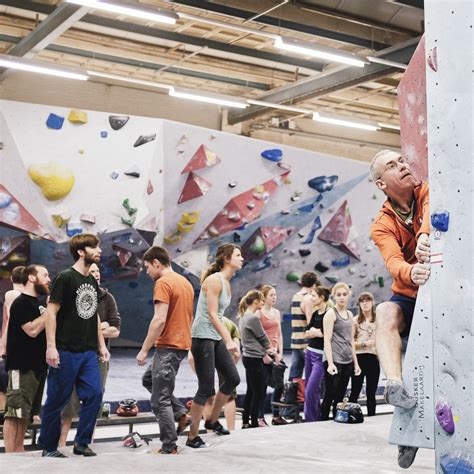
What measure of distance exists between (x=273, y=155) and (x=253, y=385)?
6611 millimetres

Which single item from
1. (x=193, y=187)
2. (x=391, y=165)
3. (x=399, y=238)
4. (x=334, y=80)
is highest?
(x=334, y=80)

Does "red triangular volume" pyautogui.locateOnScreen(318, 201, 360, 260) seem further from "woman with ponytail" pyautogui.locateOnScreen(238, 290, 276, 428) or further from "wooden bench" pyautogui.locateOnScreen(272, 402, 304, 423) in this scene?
"woman with ponytail" pyautogui.locateOnScreen(238, 290, 276, 428)

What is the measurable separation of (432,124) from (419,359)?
1.10 m

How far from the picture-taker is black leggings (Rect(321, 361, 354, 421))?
7.39 meters

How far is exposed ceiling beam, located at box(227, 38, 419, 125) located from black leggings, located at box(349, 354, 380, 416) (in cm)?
601

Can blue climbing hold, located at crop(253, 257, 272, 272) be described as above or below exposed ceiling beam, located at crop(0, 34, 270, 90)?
below

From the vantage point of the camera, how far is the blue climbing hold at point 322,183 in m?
13.9

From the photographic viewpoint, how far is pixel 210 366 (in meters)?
5.74

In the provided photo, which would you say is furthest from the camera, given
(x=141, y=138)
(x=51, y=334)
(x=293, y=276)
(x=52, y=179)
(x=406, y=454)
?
(x=293, y=276)

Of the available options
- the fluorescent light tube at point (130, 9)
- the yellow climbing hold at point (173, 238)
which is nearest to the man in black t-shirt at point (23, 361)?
the fluorescent light tube at point (130, 9)

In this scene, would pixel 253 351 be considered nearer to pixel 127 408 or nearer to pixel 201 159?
pixel 127 408

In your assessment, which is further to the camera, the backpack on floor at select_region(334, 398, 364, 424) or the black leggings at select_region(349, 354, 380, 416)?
the black leggings at select_region(349, 354, 380, 416)

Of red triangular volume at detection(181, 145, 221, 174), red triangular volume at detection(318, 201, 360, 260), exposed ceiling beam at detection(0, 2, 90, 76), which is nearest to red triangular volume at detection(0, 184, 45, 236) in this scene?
red triangular volume at detection(181, 145, 221, 174)

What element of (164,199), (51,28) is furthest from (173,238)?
(51,28)
